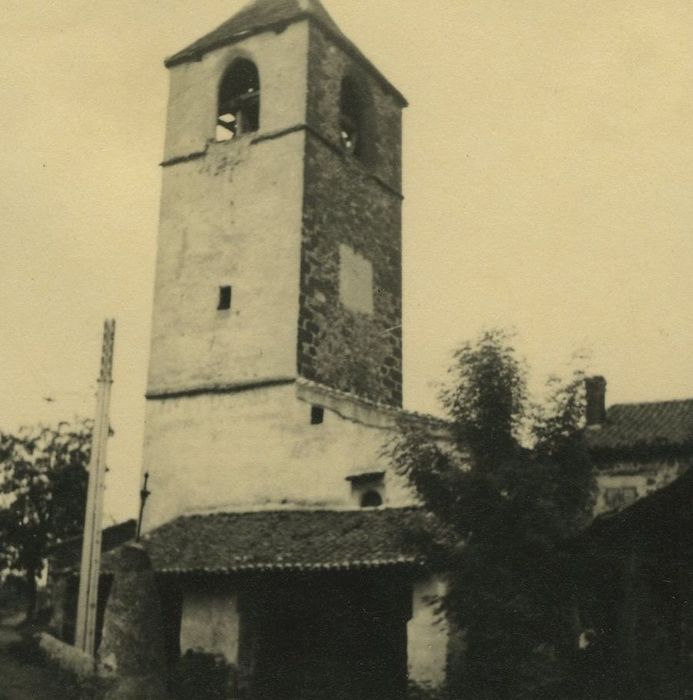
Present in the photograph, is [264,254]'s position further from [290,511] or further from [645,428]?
[645,428]

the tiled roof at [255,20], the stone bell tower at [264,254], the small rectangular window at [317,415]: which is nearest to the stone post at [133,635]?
the stone bell tower at [264,254]

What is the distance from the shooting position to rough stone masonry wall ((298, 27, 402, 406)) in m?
21.2

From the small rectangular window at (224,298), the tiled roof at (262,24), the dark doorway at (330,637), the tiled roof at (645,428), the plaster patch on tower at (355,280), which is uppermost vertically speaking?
the tiled roof at (262,24)

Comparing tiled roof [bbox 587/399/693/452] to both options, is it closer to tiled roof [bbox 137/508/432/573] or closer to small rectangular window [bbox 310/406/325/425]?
small rectangular window [bbox 310/406/325/425]

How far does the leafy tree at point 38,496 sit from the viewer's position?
3034 centimetres

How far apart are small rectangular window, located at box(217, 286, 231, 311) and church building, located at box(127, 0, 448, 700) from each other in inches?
3.0

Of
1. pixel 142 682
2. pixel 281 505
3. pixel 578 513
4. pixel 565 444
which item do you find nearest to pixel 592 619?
pixel 578 513

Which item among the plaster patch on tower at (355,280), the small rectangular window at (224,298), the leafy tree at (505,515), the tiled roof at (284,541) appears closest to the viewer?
the leafy tree at (505,515)

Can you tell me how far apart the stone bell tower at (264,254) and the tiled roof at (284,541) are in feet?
3.92

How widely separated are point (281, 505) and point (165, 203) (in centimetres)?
771

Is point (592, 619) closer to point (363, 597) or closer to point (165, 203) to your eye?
point (363, 597)

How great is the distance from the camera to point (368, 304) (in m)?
22.8

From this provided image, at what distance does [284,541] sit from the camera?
57.0 ft

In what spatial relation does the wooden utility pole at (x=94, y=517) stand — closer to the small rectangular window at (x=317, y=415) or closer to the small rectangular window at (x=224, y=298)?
the small rectangular window at (x=317, y=415)
